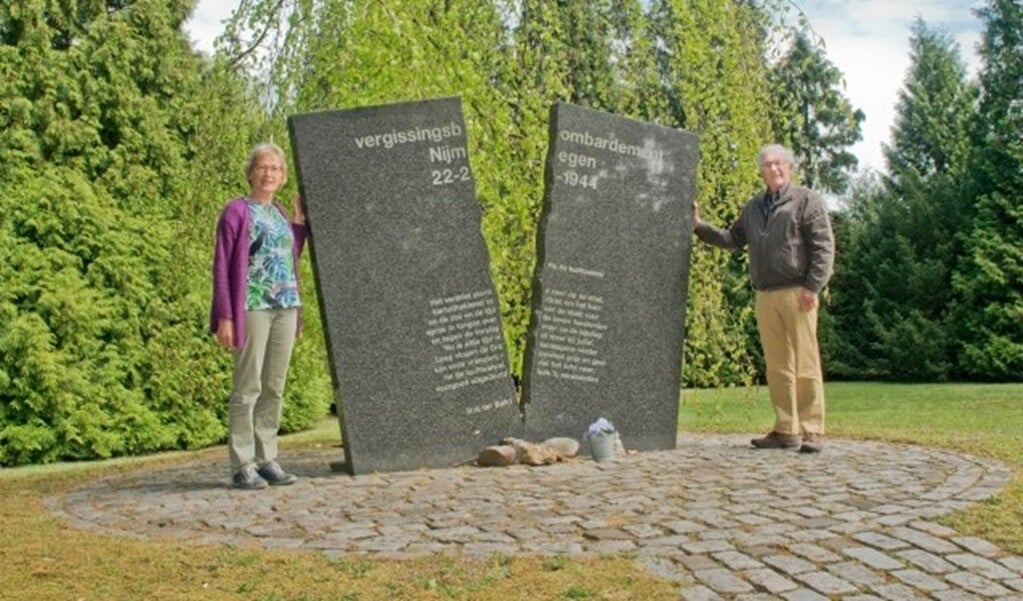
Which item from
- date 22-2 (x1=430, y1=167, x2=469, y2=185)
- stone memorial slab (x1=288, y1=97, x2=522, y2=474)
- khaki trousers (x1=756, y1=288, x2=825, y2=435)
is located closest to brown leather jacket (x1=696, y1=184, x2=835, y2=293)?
khaki trousers (x1=756, y1=288, x2=825, y2=435)

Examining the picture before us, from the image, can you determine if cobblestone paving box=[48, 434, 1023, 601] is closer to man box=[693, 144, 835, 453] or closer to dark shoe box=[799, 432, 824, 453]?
dark shoe box=[799, 432, 824, 453]

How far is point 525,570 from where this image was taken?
A: 4.25 m

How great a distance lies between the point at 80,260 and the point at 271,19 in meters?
3.99

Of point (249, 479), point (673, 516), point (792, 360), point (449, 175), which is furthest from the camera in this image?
point (792, 360)

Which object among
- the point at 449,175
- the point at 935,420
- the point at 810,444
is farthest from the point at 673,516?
the point at 935,420

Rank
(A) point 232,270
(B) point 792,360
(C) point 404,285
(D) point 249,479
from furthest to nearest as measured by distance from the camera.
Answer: (B) point 792,360, (C) point 404,285, (D) point 249,479, (A) point 232,270

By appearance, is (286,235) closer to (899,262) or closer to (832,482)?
(832,482)

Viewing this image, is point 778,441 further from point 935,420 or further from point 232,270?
point 935,420

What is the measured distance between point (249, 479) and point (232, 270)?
118 cm

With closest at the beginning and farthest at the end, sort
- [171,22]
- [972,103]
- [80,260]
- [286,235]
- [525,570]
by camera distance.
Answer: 1. [525,570]
2. [286,235]
3. [80,260]
4. [171,22]
5. [972,103]

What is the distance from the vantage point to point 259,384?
20.2 feet

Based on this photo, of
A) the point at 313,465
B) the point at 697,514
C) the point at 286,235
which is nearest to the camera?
the point at 697,514

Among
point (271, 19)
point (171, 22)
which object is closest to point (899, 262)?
point (171, 22)

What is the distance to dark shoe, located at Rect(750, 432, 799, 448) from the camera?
7402 mm
